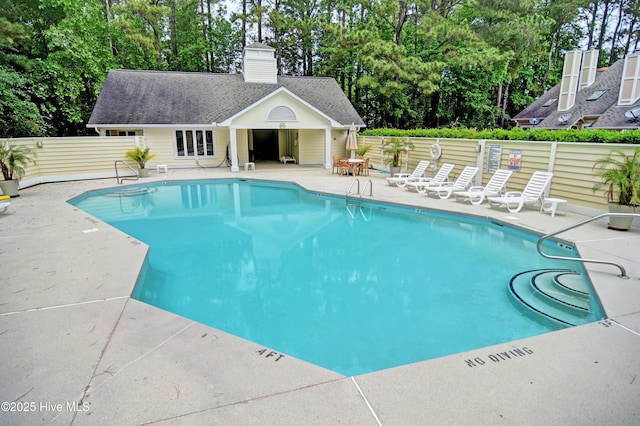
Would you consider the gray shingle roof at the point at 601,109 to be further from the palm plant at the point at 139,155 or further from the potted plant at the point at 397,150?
the palm plant at the point at 139,155

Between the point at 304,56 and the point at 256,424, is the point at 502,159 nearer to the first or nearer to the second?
the point at 256,424

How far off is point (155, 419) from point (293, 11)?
1247 inches

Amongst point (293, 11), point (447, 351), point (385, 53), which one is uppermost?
point (293, 11)

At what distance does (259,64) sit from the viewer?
21.5 metres

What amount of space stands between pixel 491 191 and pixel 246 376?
958 centimetres

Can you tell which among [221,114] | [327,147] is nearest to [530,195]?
[327,147]

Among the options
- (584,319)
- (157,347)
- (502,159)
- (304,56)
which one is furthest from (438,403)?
(304,56)

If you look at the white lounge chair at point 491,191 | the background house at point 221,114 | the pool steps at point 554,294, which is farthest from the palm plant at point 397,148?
the pool steps at point 554,294

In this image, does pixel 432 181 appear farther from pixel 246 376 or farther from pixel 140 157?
pixel 140 157

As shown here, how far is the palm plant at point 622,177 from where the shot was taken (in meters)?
7.27

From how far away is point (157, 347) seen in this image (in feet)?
10.7

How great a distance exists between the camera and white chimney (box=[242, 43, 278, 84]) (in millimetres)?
21109

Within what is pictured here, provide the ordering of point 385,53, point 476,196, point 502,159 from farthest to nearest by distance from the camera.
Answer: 1. point 385,53
2. point 502,159
3. point 476,196

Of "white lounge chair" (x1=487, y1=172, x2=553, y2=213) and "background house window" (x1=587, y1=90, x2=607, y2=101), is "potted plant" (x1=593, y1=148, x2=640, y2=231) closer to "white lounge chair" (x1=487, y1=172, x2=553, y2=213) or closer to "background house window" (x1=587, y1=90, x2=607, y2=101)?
"white lounge chair" (x1=487, y1=172, x2=553, y2=213)
